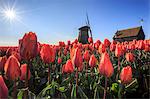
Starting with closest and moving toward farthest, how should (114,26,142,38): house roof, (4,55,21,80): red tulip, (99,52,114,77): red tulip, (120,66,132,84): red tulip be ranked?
(4,55,21,80): red tulip
(99,52,114,77): red tulip
(120,66,132,84): red tulip
(114,26,142,38): house roof

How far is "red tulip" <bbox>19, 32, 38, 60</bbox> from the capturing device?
1.85 metres

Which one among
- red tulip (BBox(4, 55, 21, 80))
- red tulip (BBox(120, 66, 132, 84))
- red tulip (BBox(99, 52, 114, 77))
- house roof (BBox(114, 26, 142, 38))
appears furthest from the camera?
house roof (BBox(114, 26, 142, 38))

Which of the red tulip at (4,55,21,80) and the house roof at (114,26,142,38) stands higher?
the house roof at (114,26,142,38)

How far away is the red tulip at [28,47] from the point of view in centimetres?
185

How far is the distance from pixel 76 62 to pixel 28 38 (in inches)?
34.0

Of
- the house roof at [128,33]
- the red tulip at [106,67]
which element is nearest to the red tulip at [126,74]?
the red tulip at [106,67]

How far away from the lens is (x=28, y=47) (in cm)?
187

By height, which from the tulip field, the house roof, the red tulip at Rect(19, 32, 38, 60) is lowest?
the tulip field

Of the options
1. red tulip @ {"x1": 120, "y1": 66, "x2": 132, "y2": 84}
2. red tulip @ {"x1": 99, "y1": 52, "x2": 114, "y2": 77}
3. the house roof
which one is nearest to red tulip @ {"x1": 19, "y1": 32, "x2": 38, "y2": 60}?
red tulip @ {"x1": 99, "y1": 52, "x2": 114, "y2": 77}

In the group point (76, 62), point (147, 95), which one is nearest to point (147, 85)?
point (147, 95)

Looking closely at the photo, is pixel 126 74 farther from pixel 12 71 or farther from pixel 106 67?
pixel 12 71

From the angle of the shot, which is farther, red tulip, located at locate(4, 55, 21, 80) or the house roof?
the house roof

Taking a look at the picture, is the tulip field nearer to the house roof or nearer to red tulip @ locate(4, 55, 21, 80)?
red tulip @ locate(4, 55, 21, 80)

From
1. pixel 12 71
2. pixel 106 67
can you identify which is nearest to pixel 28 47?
pixel 12 71
